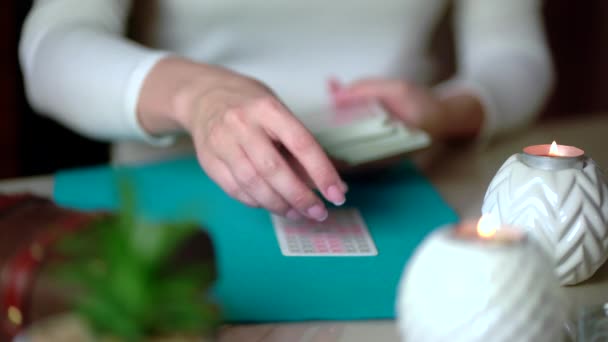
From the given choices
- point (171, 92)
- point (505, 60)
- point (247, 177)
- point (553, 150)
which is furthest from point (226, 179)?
point (505, 60)

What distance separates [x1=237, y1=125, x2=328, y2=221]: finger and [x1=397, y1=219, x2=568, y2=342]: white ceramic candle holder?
9.3 inches

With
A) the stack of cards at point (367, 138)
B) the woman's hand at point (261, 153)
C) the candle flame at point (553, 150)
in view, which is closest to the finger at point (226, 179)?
the woman's hand at point (261, 153)

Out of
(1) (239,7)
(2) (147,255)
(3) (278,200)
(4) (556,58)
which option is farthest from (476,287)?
(4) (556,58)

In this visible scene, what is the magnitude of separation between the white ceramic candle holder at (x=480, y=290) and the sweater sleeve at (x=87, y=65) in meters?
0.48

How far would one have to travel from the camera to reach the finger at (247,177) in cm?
58

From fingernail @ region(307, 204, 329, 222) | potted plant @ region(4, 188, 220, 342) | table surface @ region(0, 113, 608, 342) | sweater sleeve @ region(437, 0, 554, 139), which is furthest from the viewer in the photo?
sweater sleeve @ region(437, 0, 554, 139)

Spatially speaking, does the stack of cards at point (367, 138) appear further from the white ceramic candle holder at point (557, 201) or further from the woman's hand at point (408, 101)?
the white ceramic candle holder at point (557, 201)

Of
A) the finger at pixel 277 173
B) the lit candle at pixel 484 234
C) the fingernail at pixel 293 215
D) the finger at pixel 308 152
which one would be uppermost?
the lit candle at pixel 484 234

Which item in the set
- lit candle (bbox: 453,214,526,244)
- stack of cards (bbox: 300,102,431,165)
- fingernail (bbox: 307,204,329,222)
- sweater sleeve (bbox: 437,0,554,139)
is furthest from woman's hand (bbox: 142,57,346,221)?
sweater sleeve (bbox: 437,0,554,139)

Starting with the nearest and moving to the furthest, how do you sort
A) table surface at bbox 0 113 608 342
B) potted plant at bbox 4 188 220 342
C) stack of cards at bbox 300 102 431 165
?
potted plant at bbox 4 188 220 342, table surface at bbox 0 113 608 342, stack of cards at bbox 300 102 431 165

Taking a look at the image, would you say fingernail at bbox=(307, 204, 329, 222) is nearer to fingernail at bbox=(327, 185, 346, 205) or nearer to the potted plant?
fingernail at bbox=(327, 185, 346, 205)

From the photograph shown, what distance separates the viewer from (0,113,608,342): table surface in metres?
0.46

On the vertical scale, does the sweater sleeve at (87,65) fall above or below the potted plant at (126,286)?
below

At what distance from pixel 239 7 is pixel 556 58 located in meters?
1.25
